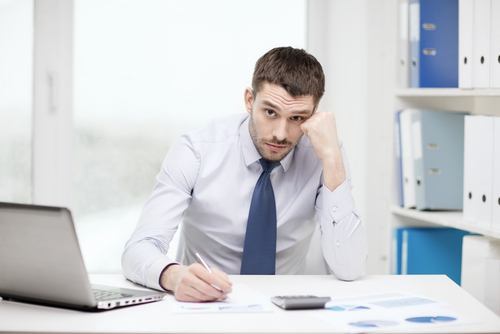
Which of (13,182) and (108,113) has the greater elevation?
(108,113)

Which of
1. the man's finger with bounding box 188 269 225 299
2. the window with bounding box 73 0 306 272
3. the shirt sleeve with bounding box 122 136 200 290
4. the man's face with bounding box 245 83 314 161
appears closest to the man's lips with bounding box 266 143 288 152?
the man's face with bounding box 245 83 314 161

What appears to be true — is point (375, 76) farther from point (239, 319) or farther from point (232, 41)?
Result: point (239, 319)

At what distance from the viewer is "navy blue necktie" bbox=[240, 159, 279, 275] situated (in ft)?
6.73

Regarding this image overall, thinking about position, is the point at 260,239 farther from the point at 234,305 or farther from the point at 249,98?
the point at 234,305

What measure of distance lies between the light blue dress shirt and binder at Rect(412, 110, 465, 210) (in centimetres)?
70

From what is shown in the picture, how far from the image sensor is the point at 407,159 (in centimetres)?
284

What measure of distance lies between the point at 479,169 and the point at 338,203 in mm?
575

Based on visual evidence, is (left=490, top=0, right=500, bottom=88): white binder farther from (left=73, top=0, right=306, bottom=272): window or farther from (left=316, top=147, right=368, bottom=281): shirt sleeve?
(left=73, top=0, right=306, bottom=272): window

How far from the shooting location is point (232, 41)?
346 cm

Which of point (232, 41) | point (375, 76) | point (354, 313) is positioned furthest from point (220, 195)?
point (232, 41)

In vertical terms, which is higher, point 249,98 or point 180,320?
point 249,98

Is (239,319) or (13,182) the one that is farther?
(13,182)

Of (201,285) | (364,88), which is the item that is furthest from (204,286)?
(364,88)

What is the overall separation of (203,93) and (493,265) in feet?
5.47
